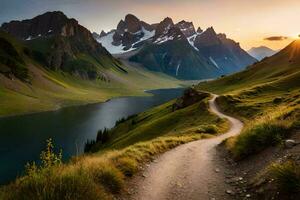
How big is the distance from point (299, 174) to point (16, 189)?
10746 millimetres

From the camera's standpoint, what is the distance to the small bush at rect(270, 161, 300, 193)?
43.0 ft

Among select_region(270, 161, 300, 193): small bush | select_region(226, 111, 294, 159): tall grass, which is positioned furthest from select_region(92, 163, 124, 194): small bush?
select_region(226, 111, 294, 159): tall grass

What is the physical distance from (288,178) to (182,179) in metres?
7.77

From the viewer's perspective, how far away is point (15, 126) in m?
168

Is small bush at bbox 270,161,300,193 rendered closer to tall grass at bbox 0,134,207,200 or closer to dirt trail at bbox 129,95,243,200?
dirt trail at bbox 129,95,243,200

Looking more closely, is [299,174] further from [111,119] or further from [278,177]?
[111,119]

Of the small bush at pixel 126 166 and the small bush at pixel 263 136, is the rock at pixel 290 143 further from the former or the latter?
the small bush at pixel 126 166

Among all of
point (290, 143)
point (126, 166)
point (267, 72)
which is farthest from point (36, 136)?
point (290, 143)

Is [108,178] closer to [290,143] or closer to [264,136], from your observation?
[290,143]

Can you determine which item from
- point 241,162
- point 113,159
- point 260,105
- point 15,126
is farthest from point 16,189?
point 15,126

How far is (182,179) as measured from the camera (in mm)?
20312

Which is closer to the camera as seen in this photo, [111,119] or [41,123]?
[41,123]

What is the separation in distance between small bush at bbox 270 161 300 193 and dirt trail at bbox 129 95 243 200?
12.1 ft

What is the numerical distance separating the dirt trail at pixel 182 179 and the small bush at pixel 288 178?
→ 370 cm
